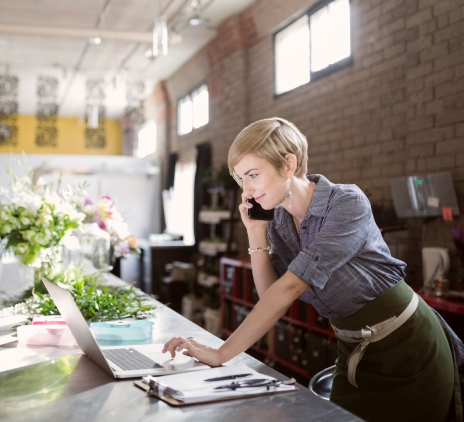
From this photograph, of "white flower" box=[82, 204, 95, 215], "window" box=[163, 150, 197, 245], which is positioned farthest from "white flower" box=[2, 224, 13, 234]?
"window" box=[163, 150, 197, 245]

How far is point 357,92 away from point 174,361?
13.5 feet

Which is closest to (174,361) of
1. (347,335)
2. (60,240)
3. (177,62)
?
(347,335)

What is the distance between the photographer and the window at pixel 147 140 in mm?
12664

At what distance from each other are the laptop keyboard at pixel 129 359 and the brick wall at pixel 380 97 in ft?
9.31

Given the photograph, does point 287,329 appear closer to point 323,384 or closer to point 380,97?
point 380,97

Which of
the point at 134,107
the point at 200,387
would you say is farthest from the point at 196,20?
the point at 200,387

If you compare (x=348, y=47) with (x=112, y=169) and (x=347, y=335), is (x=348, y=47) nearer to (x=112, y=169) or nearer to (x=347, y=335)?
(x=347, y=335)

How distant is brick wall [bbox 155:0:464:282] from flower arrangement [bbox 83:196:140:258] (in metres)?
2.17

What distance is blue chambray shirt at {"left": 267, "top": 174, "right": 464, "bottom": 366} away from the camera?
1676 mm

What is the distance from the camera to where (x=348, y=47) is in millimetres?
5438

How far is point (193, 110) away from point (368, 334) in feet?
27.7

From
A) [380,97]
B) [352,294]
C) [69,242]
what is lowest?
[352,294]

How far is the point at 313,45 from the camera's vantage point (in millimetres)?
6031

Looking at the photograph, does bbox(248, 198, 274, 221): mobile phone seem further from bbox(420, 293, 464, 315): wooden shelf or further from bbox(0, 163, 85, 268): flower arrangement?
bbox(420, 293, 464, 315): wooden shelf
